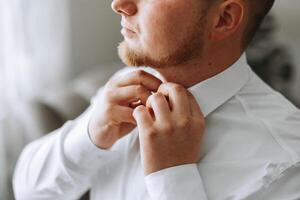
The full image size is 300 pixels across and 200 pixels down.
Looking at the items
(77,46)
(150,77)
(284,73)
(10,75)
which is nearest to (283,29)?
(284,73)

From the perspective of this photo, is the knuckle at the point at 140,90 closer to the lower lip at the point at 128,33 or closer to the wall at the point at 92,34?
the lower lip at the point at 128,33

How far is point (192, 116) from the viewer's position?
0.85 meters

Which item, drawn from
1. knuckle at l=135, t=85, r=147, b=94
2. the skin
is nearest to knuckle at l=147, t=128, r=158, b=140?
the skin

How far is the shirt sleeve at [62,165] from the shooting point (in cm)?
102

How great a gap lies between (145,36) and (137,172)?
29 cm

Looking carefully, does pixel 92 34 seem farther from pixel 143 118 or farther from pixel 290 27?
pixel 143 118

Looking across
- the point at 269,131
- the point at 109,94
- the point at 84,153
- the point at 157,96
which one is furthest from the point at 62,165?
the point at 269,131

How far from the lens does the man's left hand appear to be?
83 cm

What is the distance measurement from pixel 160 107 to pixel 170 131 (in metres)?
0.05

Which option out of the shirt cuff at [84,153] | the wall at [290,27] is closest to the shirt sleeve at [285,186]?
the shirt cuff at [84,153]

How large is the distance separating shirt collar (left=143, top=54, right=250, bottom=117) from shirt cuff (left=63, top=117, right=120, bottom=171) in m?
0.23

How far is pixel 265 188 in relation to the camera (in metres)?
0.84

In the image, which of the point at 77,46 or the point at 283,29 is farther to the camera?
the point at 283,29

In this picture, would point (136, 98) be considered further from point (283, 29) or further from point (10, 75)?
point (283, 29)
